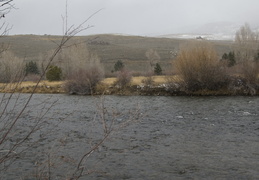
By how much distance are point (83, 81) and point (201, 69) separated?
1313 cm

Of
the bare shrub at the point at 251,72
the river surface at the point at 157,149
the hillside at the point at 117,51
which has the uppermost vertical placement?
the hillside at the point at 117,51

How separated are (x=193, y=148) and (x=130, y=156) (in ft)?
8.36

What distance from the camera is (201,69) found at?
27.5 m

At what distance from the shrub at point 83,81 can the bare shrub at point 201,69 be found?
9843 millimetres

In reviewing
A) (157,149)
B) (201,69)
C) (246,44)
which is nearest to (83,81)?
(201,69)

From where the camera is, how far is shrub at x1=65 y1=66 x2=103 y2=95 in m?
30.5

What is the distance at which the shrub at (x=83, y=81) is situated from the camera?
100.0 feet

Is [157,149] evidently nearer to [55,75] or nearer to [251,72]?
[251,72]

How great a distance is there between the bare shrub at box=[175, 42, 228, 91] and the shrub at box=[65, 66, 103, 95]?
9843mm

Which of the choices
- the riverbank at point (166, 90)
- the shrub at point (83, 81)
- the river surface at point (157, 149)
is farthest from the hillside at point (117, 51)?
the river surface at point (157, 149)

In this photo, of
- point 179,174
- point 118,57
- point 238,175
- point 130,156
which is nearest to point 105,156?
point 130,156

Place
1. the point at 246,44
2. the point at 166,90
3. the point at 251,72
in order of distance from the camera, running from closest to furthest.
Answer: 1. the point at 251,72
2. the point at 166,90
3. the point at 246,44

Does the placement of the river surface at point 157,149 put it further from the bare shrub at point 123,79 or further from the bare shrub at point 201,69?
the bare shrub at point 123,79

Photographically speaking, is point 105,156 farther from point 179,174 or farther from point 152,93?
point 152,93
